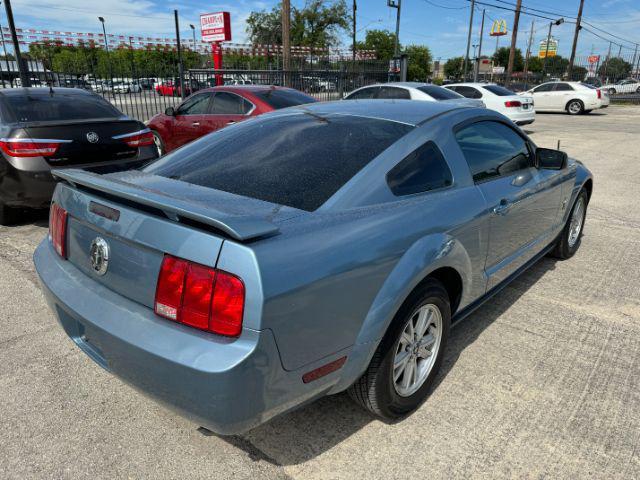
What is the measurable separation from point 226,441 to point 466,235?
1598mm

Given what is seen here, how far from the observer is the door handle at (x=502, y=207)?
292cm

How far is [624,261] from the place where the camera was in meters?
4.68

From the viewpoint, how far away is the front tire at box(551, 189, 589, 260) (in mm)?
4441

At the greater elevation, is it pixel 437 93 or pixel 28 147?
pixel 437 93

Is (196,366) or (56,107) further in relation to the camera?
(56,107)

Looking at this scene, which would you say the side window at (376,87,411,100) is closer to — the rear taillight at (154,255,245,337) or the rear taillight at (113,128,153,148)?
the rear taillight at (113,128,153,148)

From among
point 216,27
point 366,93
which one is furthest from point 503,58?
point 366,93

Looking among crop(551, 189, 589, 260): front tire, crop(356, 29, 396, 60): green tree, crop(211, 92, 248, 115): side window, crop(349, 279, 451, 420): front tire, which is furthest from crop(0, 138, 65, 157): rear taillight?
crop(356, 29, 396, 60): green tree

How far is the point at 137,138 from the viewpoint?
18.6 ft

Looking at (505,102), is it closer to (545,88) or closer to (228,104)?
(228,104)

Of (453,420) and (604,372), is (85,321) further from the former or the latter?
(604,372)

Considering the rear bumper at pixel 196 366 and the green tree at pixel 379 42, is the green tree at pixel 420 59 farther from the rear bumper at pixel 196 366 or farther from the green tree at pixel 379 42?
the rear bumper at pixel 196 366

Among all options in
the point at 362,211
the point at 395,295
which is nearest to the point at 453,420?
the point at 395,295

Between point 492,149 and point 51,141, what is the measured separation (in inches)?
168
